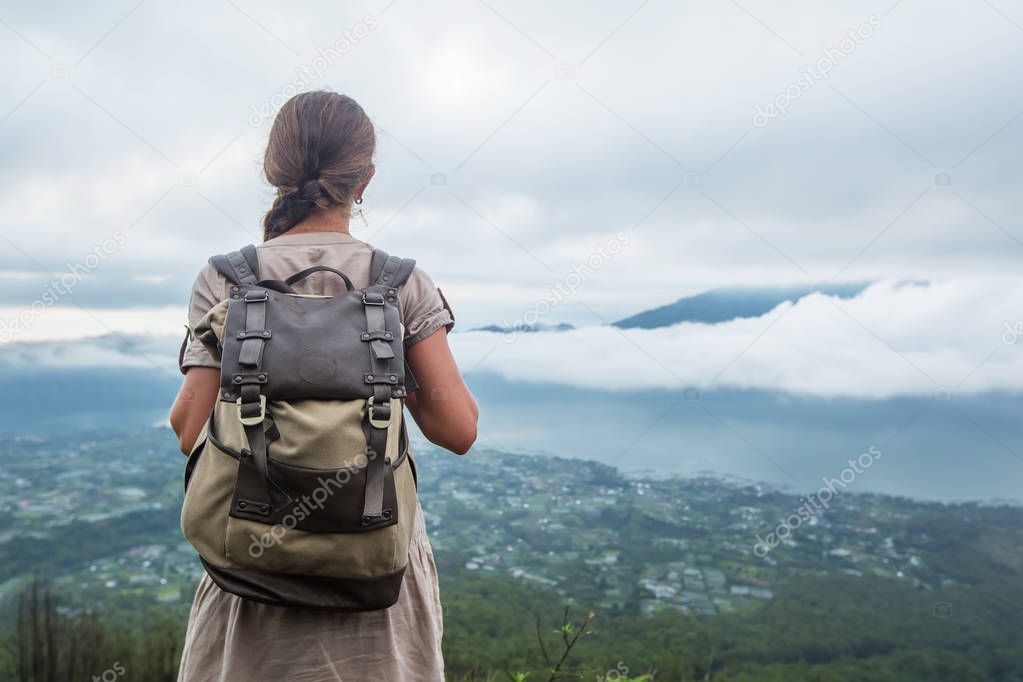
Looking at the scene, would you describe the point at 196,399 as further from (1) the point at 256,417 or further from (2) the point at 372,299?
(2) the point at 372,299

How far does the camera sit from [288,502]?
1231 mm

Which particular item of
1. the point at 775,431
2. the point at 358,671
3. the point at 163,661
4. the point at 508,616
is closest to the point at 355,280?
the point at 358,671

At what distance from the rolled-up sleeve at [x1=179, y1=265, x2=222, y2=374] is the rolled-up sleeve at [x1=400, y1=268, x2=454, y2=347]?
1.15ft

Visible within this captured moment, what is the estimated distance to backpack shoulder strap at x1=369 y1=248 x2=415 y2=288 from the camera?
1449 mm

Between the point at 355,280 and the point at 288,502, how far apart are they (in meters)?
0.45

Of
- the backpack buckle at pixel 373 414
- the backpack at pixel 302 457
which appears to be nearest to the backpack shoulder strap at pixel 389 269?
the backpack at pixel 302 457

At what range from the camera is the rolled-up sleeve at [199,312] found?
4.50 ft

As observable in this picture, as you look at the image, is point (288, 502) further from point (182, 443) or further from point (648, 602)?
point (648, 602)

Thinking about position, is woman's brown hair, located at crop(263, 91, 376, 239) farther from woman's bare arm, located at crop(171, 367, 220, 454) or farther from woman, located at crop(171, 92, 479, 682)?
woman's bare arm, located at crop(171, 367, 220, 454)

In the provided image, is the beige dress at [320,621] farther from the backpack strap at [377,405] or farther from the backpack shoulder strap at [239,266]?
the backpack strap at [377,405]

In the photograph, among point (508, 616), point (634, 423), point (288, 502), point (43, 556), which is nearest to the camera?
point (288, 502)

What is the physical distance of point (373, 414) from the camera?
127 cm

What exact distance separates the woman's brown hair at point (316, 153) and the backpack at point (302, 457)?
0.29m

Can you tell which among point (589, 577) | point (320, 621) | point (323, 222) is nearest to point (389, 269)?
point (323, 222)
